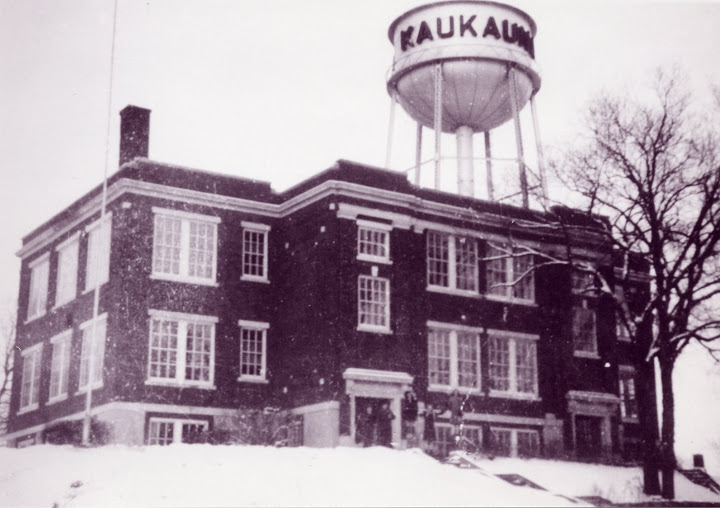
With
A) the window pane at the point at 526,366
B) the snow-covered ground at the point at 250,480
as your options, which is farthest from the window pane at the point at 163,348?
the window pane at the point at 526,366

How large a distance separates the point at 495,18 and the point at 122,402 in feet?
47.2

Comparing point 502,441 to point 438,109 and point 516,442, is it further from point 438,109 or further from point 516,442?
point 438,109

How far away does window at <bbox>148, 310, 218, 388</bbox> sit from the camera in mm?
27609

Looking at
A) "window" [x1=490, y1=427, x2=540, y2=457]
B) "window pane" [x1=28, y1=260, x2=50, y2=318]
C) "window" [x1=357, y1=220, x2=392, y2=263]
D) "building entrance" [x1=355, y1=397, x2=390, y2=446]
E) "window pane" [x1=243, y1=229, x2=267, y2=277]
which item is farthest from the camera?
"window pane" [x1=28, y1=260, x2=50, y2=318]

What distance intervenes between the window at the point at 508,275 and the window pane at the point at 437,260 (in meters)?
1.29

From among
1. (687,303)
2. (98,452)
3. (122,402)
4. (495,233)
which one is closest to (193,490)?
(98,452)

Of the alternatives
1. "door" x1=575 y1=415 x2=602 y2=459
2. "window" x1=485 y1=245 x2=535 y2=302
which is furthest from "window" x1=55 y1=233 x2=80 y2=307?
"door" x1=575 y1=415 x2=602 y2=459

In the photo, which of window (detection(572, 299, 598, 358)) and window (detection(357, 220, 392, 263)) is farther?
window (detection(572, 299, 598, 358))

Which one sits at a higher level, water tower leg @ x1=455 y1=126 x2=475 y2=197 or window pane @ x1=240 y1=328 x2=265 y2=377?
water tower leg @ x1=455 y1=126 x2=475 y2=197

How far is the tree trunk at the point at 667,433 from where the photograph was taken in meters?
24.1

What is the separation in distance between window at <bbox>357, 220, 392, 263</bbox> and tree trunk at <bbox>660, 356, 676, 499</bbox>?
765 cm

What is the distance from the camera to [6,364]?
29.5 meters

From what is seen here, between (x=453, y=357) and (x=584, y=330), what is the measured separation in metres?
4.82

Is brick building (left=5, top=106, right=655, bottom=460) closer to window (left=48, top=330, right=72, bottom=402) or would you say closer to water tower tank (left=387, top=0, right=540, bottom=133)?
window (left=48, top=330, right=72, bottom=402)
